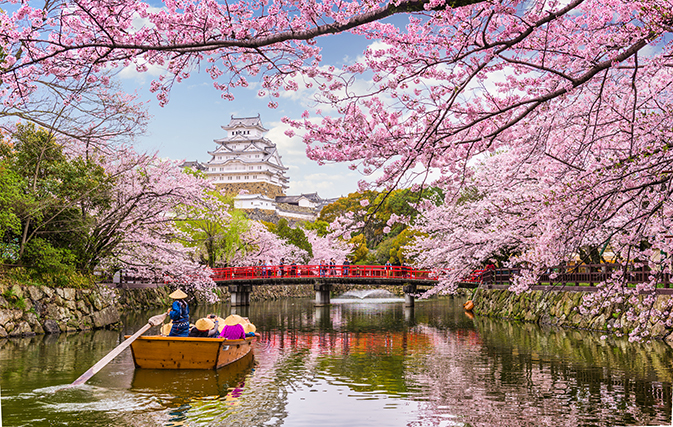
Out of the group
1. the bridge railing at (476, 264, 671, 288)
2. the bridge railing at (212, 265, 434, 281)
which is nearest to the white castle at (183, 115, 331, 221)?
the bridge railing at (212, 265, 434, 281)

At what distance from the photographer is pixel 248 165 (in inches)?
2739

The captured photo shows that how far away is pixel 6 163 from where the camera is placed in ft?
48.1

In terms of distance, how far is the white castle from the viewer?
2724 inches

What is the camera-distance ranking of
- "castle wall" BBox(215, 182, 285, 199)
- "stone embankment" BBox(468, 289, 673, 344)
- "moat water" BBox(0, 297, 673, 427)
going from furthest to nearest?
"castle wall" BBox(215, 182, 285, 199) → "stone embankment" BBox(468, 289, 673, 344) → "moat water" BBox(0, 297, 673, 427)

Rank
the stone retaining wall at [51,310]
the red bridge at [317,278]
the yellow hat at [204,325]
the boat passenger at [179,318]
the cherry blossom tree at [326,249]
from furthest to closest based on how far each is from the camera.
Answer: the cherry blossom tree at [326,249] < the red bridge at [317,278] < the stone retaining wall at [51,310] < the yellow hat at [204,325] < the boat passenger at [179,318]

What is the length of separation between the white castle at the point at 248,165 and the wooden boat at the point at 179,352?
188 feet

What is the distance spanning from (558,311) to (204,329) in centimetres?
1301

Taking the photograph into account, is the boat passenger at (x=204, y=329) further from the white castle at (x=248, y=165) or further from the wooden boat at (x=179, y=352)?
the white castle at (x=248, y=165)

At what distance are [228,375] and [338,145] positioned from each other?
5902 mm

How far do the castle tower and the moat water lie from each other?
55.3 meters

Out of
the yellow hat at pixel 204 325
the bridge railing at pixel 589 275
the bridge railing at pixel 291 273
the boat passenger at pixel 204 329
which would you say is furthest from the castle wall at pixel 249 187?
the yellow hat at pixel 204 325

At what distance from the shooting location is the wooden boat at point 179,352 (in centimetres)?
988

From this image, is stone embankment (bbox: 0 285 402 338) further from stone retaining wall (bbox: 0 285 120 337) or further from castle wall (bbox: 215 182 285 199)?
castle wall (bbox: 215 182 285 199)

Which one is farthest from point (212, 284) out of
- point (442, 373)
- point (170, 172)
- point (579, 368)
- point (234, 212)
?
point (579, 368)
